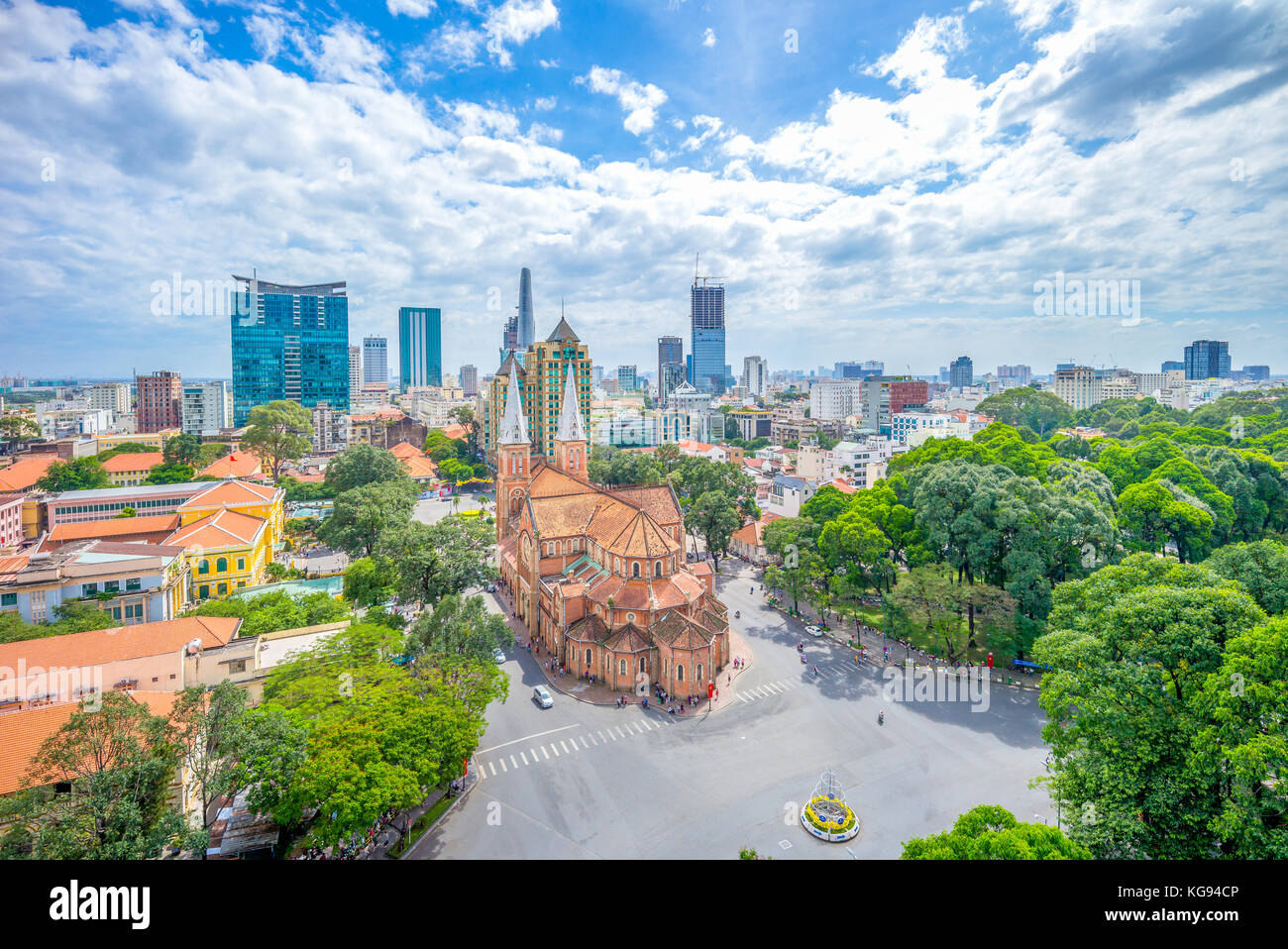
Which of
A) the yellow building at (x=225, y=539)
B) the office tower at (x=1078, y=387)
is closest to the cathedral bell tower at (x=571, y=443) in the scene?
the yellow building at (x=225, y=539)

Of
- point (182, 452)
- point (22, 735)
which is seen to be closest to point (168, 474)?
point (182, 452)

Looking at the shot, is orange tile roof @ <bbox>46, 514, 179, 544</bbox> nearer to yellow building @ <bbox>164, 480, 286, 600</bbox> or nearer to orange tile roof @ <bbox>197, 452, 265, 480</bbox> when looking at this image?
yellow building @ <bbox>164, 480, 286, 600</bbox>

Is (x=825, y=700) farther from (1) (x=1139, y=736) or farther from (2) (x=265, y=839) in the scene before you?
(2) (x=265, y=839)

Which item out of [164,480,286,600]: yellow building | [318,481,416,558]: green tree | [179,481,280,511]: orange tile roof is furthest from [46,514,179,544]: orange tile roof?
[318,481,416,558]: green tree

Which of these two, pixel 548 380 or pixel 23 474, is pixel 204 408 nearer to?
pixel 23 474

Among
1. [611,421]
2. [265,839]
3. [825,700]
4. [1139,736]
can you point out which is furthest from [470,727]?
[611,421]
